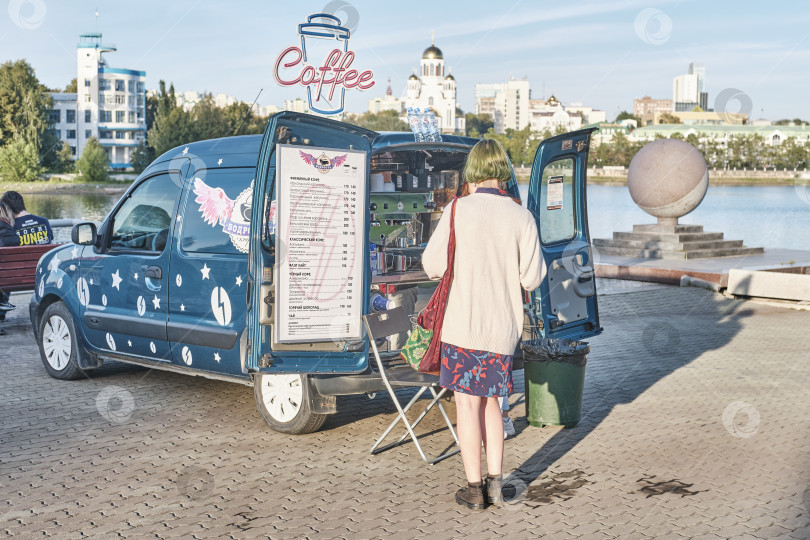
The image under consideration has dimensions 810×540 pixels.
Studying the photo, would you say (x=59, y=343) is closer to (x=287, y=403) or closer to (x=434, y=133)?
(x=287, y=403)

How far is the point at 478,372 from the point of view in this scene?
5.22 meters

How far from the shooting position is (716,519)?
523cm

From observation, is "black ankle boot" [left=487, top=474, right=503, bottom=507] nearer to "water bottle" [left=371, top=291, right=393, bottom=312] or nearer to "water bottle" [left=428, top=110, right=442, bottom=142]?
"water bottle" [left=371, top=291, right=393, bottom=312]

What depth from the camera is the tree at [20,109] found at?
10262 cm

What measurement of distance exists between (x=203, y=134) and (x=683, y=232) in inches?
3425

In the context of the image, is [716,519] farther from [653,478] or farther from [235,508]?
[235,508]

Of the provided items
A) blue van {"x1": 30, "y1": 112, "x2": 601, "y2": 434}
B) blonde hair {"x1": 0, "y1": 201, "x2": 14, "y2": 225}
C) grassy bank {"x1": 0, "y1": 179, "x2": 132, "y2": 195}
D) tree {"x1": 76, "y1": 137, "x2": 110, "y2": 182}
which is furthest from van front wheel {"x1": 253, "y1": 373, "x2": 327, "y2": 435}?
tree {"x1": 76, "y1": 137, "x2": 110, "y2": 182}

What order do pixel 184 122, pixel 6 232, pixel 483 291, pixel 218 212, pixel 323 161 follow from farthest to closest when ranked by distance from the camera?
pixel 184 122, pixel 6 232, pixel 218 212, pixel 323 161, pixel 483 291

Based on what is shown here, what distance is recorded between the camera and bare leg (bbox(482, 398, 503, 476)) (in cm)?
532

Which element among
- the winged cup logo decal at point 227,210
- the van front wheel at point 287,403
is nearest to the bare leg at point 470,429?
the van front wheel at point 287,403

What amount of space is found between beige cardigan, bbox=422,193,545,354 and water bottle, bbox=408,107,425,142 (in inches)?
95.5

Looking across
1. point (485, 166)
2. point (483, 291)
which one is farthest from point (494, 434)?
point (485, 166)

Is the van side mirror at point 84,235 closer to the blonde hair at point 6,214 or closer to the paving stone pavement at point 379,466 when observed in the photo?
the paving stone pavement at point 379,466

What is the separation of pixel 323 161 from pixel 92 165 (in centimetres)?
10479
